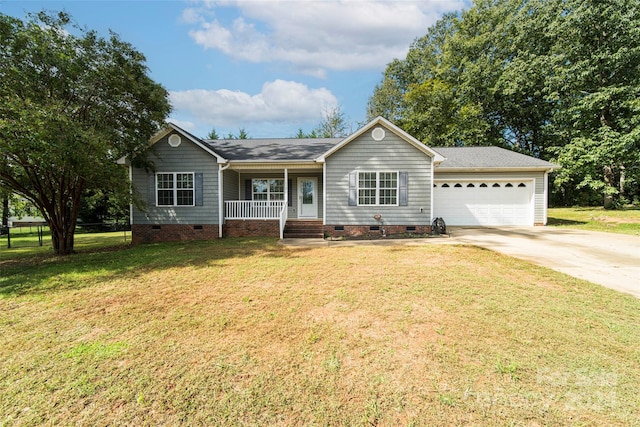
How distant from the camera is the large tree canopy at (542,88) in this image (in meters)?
17.1

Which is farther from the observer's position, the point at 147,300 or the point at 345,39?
the point at 345,39

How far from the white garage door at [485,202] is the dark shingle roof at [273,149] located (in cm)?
647

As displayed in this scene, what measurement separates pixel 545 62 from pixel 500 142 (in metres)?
7.07

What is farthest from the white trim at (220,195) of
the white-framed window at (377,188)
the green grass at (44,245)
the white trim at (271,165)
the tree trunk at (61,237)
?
the white-framed window at (377,188)

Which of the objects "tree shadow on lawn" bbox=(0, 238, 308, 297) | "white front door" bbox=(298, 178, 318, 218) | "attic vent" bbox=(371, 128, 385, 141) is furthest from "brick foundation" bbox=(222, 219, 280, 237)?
"attic vent" bbox=(371, 128, 385, 141)

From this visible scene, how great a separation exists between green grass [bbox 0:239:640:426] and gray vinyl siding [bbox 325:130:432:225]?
5.72 metres

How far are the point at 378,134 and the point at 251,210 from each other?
6.25 m

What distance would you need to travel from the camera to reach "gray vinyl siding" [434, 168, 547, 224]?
44.4 feet

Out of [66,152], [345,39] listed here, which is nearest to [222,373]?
[66,152]

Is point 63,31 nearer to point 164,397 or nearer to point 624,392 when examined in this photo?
point 164,397

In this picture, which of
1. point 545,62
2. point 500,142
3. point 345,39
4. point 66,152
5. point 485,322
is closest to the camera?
point 485,322

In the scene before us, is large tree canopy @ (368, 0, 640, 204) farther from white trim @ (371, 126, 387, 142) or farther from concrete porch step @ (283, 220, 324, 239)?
concrete porch step @ (283, 220, 324, 239)

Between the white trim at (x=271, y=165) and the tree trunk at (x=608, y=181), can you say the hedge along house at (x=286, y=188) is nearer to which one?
the white trim at (x=271, y=165)

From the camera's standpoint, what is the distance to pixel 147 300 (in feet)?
14.9
